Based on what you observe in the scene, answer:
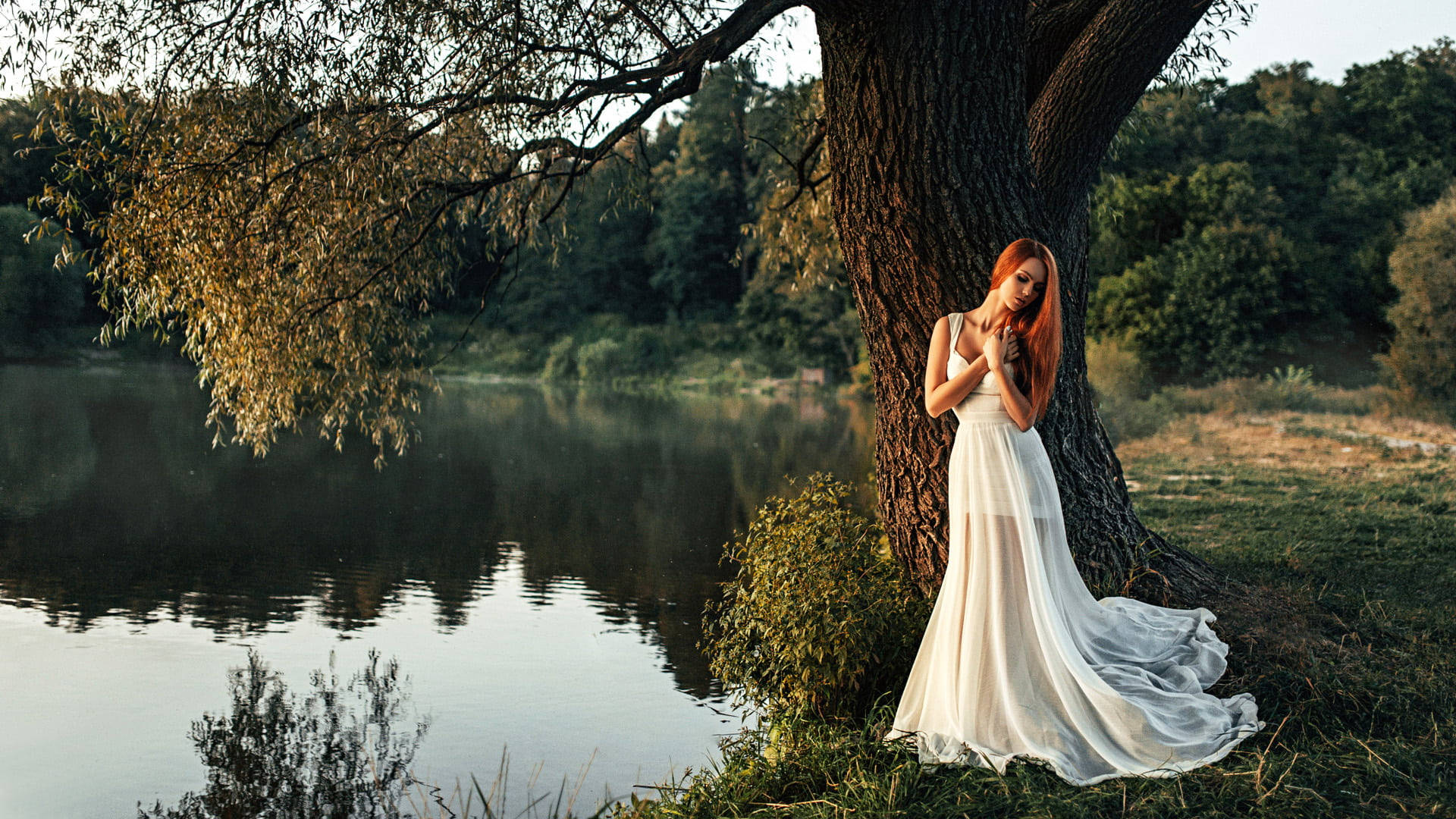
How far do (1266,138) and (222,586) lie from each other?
1671 inches

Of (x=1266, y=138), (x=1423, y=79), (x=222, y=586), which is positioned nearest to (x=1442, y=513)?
(x=222, y=586)

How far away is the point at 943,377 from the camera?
4371mm

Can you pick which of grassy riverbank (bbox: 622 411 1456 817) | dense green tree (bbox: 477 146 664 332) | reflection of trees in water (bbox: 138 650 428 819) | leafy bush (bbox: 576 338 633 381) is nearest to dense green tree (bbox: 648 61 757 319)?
dense green tree (bbox: 477 146 664 332)

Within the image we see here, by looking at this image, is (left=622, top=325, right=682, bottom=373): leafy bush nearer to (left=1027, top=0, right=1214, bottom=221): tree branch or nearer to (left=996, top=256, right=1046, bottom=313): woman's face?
(left=1027, top=0, right=1214, bottom=221): tree branch

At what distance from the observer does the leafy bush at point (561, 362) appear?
159 ft

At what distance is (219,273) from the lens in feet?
21.6

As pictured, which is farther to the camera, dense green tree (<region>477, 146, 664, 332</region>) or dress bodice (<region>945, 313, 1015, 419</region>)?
dense green tree (<region>477, 146, 664, 332</region>)

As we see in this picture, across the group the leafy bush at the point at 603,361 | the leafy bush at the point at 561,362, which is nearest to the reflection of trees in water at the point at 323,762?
the leafy bush at the point at 603,361

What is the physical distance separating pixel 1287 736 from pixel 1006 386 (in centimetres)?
175

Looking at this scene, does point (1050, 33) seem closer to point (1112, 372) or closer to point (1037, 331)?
point (1037, 331)

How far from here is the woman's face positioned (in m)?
4.11

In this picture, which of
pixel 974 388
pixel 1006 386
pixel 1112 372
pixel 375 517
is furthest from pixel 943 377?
pixel 1112 372

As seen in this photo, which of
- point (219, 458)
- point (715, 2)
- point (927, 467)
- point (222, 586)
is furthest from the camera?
point (219, 458)

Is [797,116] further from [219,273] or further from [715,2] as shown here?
[219,273]
